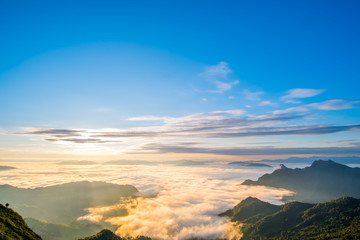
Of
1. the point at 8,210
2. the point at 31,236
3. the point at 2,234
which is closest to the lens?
the point at 2,234

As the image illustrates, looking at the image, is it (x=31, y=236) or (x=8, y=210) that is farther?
(x=8, y=210)

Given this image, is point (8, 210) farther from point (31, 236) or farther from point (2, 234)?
point (2, 234)

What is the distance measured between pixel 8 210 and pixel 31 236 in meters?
22.9

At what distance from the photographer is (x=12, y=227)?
8244 cm

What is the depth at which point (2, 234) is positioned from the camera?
6881 centimetres

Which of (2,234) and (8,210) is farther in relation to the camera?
(8,210)

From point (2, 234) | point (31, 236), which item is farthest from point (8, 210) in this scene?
point (2, 234)

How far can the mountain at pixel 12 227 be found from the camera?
241ft

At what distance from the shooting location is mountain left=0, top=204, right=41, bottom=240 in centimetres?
7335

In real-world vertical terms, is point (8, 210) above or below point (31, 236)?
above

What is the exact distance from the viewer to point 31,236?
84250 millimetres

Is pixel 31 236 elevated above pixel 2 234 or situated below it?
below

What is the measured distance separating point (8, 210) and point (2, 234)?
3396 cm

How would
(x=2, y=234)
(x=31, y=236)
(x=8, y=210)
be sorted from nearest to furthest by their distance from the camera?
(x=2, y=234) → (x=31, y=236) → (x=8, y=210)
